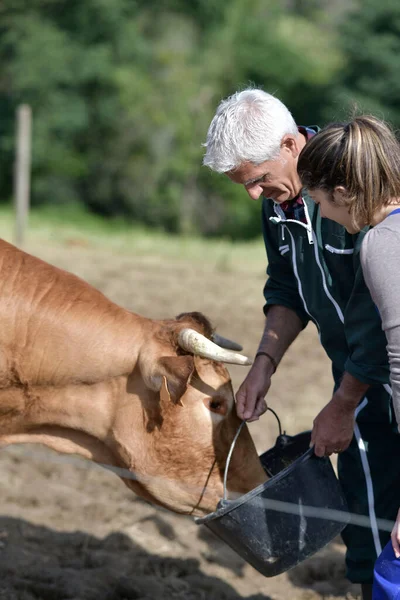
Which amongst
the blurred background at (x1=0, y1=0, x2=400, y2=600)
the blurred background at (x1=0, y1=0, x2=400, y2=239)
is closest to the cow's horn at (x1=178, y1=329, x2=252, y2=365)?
the blurred background at (x1=0, y1=0, x2=400, y2=600)

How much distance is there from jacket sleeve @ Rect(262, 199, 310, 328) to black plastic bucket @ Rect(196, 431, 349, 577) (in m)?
0.74

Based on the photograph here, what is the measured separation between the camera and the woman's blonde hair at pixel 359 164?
2.60m

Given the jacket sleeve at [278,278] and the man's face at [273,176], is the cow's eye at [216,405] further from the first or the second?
the man's face at [273,176]

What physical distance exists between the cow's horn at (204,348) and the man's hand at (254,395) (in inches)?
10.1

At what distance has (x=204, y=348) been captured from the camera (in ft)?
10.4

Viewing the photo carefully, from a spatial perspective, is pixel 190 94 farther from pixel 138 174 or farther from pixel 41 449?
pixel 41 449

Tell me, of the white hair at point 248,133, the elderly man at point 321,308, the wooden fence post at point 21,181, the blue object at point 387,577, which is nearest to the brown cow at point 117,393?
the elderly man at point 321,308

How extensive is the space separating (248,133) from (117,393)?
115 cm

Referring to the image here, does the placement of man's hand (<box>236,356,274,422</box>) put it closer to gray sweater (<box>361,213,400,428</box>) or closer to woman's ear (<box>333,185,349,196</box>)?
gray sweater (<box>361,213,400,428</box>)

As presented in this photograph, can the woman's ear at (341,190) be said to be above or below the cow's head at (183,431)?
above

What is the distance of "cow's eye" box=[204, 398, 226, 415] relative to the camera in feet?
11.1

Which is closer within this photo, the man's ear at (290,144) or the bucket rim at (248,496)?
the bucket rim at (248,496)

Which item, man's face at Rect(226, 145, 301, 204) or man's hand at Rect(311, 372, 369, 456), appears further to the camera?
man's face at Rect(226, 145, 301, 204)

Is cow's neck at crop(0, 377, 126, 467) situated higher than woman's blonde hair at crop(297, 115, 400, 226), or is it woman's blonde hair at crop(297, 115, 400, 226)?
woman's blonde hair at crop(297, 115, 400, 226)
